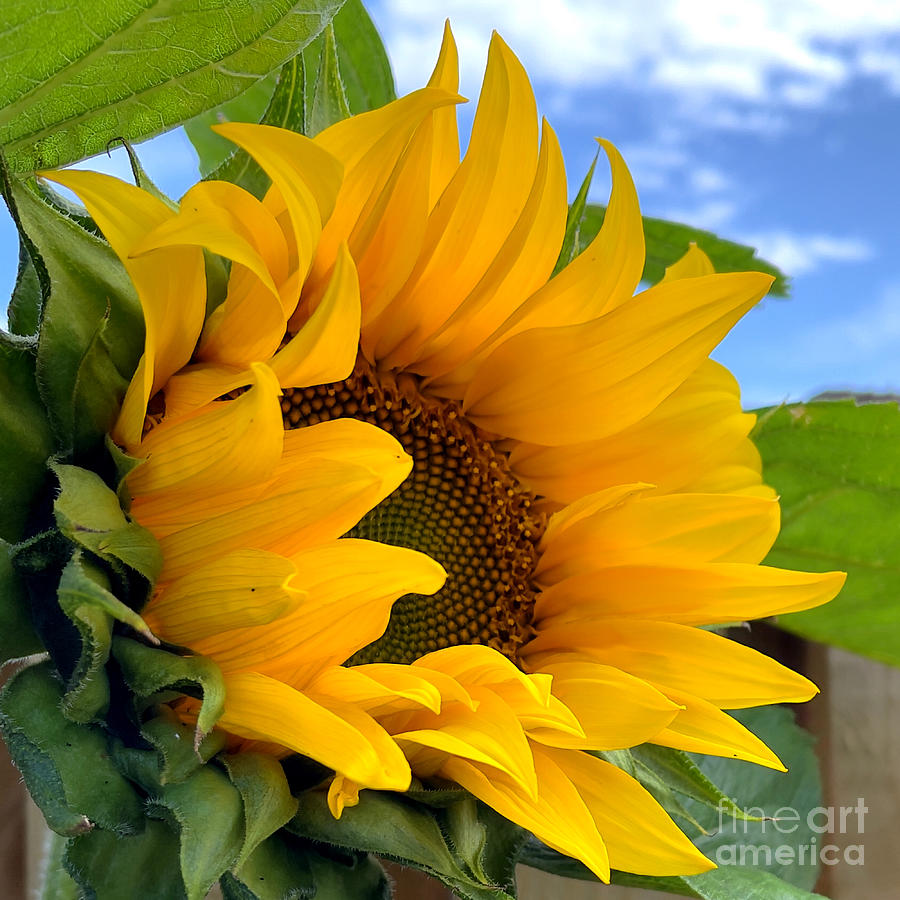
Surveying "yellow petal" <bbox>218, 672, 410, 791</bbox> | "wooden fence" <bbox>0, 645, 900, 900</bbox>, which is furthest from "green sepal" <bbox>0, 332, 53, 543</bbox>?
"wooden fence" <bbox>0, 645, 900, 900</bbox>

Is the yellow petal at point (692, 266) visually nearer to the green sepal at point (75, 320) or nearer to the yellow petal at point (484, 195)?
the yellow petal at point (484, 195)

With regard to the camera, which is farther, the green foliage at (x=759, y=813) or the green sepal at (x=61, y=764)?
the green foliage at (x=759, y=813)

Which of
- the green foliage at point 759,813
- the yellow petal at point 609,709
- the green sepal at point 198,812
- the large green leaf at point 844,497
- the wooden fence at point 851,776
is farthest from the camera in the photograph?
the wooden fence at point 851,776

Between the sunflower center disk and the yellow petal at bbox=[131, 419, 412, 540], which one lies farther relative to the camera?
the sunflower center disk

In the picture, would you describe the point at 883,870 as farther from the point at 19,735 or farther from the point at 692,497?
the point at 19,735

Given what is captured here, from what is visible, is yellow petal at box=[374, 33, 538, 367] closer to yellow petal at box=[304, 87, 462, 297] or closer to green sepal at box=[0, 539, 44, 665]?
yellow petal at box=[304, 87, 462, 297]

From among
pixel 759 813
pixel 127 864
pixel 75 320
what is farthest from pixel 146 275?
pixel 759 813

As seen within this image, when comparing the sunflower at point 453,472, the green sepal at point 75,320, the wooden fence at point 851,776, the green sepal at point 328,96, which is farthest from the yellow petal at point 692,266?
the wooden fence at point 851,776
